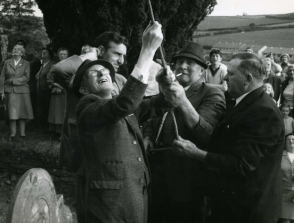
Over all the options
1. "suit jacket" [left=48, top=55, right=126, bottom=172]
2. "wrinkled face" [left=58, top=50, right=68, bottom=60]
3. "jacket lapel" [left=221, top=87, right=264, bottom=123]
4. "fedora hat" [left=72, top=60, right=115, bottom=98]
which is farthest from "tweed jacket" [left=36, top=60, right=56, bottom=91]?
"jacket lapel" [left=221, top=87, right=264, bottom=123]

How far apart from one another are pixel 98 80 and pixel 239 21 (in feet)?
39.3

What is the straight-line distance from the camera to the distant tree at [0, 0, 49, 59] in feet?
52.2

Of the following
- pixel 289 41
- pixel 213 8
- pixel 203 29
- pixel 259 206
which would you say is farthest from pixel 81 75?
pixel 203 29

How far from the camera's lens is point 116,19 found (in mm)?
7445

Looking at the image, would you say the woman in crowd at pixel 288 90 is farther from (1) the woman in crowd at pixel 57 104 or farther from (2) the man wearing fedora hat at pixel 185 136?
(2) the man wearing fedora hat at pixel 185 136

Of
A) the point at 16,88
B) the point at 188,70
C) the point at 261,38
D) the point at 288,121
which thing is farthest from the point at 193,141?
the point at 261,38

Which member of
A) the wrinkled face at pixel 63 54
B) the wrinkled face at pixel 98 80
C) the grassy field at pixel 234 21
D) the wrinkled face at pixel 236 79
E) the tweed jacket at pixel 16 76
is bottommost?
the tweed jacket at pixel 16 76

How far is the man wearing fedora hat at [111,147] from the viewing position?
2.83 m

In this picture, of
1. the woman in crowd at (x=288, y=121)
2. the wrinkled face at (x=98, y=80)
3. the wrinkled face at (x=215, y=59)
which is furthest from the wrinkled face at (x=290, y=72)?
the wrinkled face at (x=98, y=80)

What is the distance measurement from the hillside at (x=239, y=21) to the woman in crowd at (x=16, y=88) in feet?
22.3

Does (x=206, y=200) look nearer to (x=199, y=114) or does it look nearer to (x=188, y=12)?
(x=199, y=114)

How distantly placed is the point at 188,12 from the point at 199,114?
17.6 feet

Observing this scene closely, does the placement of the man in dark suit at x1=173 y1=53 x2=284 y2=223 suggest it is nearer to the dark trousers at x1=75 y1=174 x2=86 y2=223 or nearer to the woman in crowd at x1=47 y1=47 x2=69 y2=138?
the dark trousers at x1=75 y1=174 x2=86 y2=223

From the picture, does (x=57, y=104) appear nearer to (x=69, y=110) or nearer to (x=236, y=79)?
(x=69, y=110)
